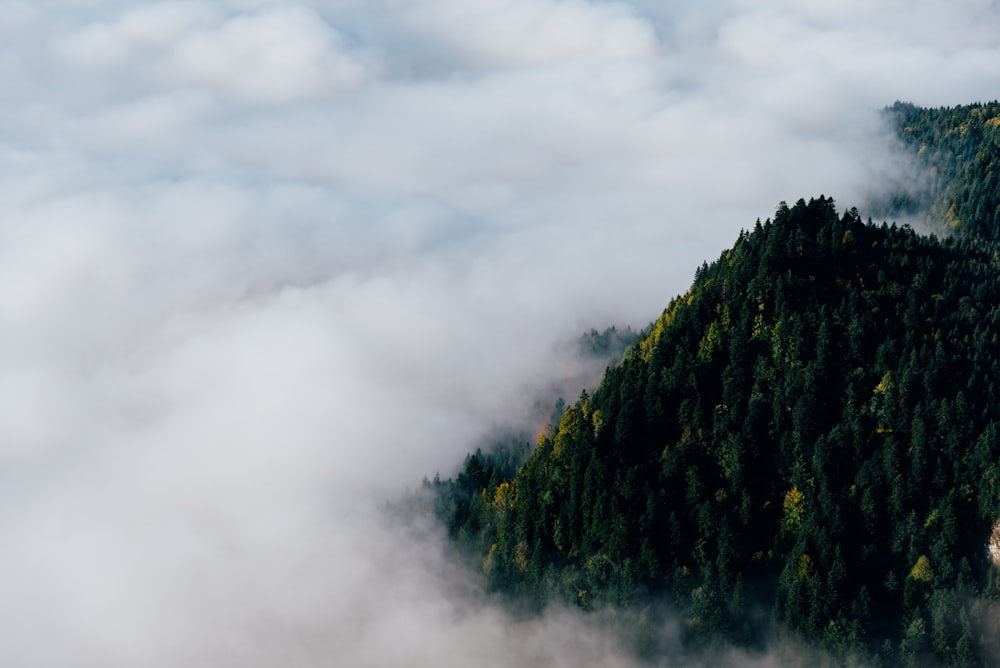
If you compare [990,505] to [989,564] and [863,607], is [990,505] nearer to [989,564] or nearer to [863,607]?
[989,564]

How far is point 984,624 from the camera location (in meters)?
194

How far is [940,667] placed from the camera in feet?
637

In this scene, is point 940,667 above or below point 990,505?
below

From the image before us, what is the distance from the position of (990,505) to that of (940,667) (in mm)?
25641

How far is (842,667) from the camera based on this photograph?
19925 centimetres

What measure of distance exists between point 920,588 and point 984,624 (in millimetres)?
10318

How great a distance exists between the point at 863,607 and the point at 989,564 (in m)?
19.8

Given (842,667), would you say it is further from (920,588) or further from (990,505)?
(990,505)

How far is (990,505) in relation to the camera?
199500 mm

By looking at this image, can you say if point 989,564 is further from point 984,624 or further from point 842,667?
point 842,667

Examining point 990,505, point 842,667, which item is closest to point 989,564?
point 990,505

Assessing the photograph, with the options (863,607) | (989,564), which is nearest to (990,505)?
(989,564)

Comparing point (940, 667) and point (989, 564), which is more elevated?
point (989, 564)

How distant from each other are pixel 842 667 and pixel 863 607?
9626 millimetres
